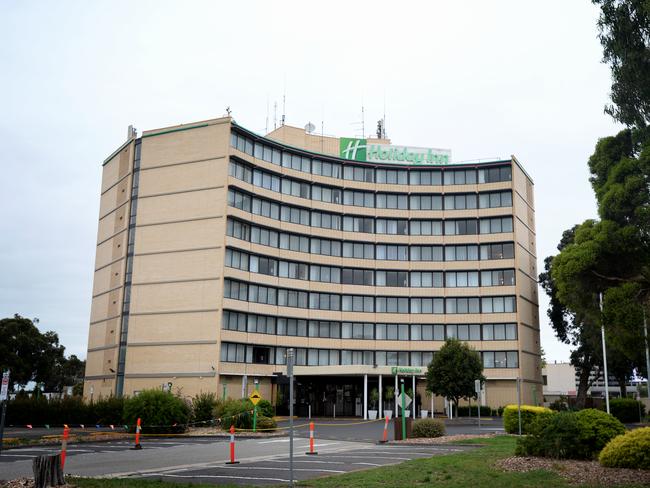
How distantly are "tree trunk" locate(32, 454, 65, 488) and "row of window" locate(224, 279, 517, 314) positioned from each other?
1953 inches

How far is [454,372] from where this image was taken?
165 feet

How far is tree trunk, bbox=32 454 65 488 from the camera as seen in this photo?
13.4 meters

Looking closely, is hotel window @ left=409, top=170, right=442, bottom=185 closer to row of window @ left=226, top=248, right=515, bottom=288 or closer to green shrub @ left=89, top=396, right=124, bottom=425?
row of window @ left=226, top=248, right=515, bottom=288

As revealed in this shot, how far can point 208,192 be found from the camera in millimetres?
59094

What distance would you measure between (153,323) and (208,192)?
1233cm

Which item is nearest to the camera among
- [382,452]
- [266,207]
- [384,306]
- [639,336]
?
[639,336]

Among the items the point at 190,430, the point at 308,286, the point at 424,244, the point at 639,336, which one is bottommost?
the point at 190,430

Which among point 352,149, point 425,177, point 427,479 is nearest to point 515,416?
point 427,479

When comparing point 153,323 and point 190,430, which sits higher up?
point 153,323

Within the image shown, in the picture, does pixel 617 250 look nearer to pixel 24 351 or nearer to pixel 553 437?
pixel 553 437

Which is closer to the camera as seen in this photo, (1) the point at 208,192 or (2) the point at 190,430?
(2) the point at 190,430

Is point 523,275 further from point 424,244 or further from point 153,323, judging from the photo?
point 153,323

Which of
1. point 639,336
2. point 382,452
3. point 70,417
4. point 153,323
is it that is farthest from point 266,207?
point 639,336

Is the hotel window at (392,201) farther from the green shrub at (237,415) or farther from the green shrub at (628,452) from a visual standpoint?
the green shrub at (628,452)
